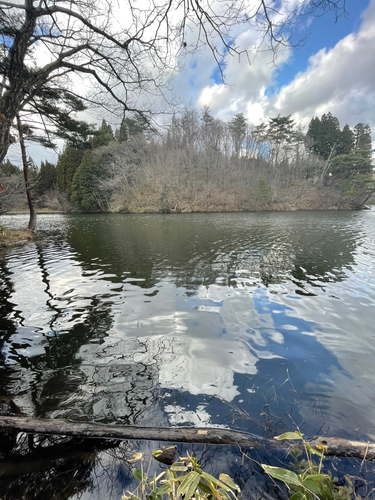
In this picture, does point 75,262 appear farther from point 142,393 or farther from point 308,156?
point 308,156

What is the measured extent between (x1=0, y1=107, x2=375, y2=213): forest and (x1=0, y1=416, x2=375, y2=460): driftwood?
36860 millimetres

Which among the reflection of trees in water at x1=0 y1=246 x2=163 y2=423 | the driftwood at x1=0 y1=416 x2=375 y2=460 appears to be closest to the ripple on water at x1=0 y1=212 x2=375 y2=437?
the reflection of trees in water at x1=0 y1=246 x2=163 y2=423

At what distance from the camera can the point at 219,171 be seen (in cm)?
4328

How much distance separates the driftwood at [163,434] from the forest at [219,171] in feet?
121

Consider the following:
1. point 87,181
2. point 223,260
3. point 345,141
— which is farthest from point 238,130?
point 223,260

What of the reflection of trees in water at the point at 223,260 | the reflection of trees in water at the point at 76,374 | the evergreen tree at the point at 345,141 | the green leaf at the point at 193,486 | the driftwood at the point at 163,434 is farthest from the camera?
the evergreen tree at the point at 345,141

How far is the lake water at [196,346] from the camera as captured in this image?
93.7 inches

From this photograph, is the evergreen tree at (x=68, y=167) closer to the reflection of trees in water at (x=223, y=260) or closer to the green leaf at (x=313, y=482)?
the reflection of trees in water at (x=223, y=260)

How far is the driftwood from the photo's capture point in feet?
5.16

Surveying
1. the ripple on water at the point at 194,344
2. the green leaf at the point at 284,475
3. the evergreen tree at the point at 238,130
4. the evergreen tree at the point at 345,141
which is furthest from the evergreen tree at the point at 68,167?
the evergreen tree at the point at 345,141

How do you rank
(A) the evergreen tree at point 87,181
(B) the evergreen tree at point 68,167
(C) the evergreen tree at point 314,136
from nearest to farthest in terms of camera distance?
(A) the evergreen tree at point 87,181 < (B) the evergreen tree at point 68,167 < (C) the evergreen tree at point 314,136

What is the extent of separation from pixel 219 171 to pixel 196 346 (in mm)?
43397

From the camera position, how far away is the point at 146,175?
140 feet

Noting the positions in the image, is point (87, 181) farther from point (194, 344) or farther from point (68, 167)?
point (194, 344)
